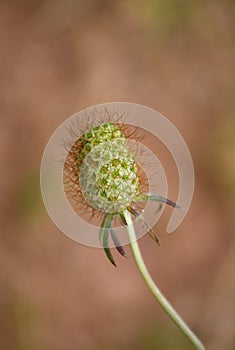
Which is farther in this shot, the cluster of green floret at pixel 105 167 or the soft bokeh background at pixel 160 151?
the soft bokeh background at pixel 160 151

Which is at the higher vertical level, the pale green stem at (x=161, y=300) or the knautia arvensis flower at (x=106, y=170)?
the knautia arvensis flower at (x=106, y=170)

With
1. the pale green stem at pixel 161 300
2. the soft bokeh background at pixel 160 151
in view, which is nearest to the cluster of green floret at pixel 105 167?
the pale green stem at pixel 161 300

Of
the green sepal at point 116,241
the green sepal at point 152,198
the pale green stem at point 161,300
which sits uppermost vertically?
the green sepal at point 152,198

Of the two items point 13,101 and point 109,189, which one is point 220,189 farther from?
point 109,189

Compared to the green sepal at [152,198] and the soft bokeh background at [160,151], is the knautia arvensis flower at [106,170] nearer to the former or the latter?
the green sepal at [152,198]

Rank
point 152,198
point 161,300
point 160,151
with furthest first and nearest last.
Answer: point 160,151 < point 152,198 < point 161,300

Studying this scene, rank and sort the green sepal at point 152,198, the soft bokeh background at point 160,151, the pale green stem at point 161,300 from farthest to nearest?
the soft bokeh background at point 160,151 → the green sepal at point 152,198 → the pale green stem at point 161,300

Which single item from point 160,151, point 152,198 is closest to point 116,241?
point 152,198

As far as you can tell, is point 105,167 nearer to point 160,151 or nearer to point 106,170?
point 106,170

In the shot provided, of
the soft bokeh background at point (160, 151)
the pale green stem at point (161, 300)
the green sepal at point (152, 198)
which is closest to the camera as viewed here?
the pale green stem at point (161, 300)

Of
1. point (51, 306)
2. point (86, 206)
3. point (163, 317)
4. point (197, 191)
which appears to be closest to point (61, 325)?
point (51, 306)
